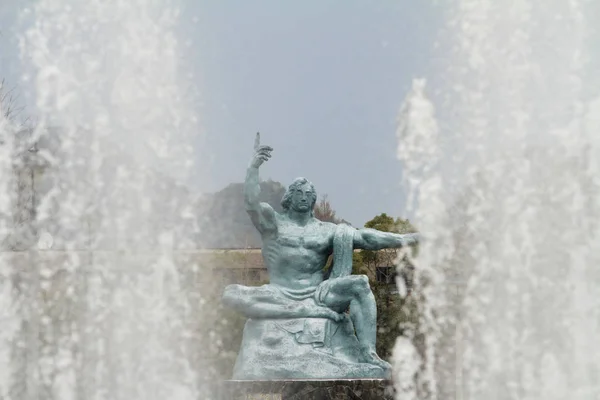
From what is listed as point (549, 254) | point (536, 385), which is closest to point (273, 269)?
point (536, 385)

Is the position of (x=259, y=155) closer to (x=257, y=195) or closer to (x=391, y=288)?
(x=257, y=195)

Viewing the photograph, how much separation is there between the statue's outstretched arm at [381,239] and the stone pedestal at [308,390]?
1.59 metres

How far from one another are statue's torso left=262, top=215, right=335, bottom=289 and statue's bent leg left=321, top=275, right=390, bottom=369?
36 centimetres

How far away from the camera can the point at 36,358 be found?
50.0 feet

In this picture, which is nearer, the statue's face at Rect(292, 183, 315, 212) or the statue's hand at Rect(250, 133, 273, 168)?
the statue's hand at Rect(250, 133, 273, 168)

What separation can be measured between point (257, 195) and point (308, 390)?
2.05m

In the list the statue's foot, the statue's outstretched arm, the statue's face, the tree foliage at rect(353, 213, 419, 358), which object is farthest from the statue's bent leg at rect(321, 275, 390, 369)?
the tree foliage at rect(353, 213, 419, 358)

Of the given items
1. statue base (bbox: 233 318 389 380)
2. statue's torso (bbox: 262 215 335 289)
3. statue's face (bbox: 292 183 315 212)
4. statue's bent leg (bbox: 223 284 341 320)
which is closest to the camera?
statue base (bbox: 233 318 389 380)

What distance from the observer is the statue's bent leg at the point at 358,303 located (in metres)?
10.0

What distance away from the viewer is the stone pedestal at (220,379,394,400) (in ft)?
31.1

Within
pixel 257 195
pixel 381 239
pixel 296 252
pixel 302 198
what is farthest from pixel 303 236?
pixel 381 239

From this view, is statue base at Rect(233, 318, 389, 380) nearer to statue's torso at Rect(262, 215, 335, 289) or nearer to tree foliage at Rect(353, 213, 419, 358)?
statue's torso at Rect(262, 215, 335, 289)

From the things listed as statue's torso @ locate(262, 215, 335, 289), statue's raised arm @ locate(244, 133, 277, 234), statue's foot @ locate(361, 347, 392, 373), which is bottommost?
statue's foot @ locate(361, 347, 392, 373)

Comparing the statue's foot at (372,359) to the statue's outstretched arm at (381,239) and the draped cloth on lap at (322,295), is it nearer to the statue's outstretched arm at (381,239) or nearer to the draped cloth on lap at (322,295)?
the draped cloth on lap at (322,295)
